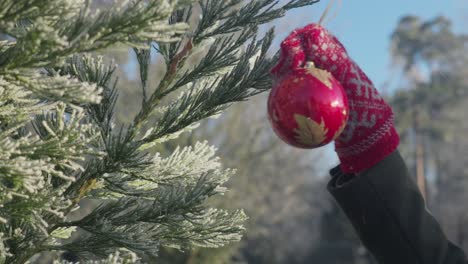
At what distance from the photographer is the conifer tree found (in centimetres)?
137

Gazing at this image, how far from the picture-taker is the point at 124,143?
1628 millimetres

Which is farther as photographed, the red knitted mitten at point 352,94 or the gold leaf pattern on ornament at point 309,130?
the red knitted mitten at point 352,94

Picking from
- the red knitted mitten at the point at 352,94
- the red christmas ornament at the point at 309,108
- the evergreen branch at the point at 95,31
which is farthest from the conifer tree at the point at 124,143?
the red christmas ornament at the point at 309,108

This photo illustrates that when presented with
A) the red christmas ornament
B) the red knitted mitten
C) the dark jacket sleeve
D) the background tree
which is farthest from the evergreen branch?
the background tree

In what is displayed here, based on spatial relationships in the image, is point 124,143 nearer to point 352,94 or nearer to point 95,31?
point 95,31

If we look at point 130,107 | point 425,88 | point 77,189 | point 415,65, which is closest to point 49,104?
point 77,189

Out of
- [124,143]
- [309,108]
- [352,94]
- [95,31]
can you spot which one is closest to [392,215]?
[352,94]

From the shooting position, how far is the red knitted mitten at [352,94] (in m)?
1.66

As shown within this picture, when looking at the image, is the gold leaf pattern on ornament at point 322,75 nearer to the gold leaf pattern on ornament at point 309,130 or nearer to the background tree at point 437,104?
the gold leaf pattern on ornament at point 309,130

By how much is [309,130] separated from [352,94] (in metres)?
0.28

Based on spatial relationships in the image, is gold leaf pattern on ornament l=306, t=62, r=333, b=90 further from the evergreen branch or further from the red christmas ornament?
the evergreen branch

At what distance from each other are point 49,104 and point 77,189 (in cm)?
28

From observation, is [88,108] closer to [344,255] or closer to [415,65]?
[344,255]

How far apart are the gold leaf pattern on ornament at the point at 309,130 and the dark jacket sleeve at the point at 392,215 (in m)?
0.35
